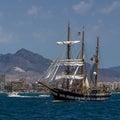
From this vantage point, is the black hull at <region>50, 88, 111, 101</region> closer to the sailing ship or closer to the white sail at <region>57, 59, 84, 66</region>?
the sailing ship

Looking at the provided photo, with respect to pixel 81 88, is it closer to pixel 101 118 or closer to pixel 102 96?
A: pixel 102 96

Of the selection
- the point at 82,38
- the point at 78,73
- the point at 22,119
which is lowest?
the point at 22,119

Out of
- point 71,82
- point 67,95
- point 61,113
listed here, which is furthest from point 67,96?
point 61,113

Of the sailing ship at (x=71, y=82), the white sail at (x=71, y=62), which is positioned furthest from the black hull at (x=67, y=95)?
the white sail at (x=71, y=62)

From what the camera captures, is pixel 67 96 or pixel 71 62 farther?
pixel 71 62

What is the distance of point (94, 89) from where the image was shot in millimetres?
160000

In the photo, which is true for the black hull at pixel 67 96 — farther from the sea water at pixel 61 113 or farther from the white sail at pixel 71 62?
the white sail at pixel 71 62

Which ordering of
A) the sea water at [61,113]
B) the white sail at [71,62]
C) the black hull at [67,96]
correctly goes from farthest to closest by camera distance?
the white sail at [71,62]
the black hull at [67,96]
the sea water at [61,113]

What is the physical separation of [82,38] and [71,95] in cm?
2017

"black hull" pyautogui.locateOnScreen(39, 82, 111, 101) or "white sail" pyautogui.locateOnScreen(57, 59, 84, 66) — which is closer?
"black hull" pyautogui.locateOnScreen(39, 82, 111, 101)

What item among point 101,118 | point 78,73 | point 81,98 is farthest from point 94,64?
point 101,118

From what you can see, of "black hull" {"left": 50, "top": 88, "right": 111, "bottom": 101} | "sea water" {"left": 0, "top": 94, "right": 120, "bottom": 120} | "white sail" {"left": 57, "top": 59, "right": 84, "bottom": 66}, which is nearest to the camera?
"sea water" {"left": 0, "top": 94, "right": 120, "bottom": 120}

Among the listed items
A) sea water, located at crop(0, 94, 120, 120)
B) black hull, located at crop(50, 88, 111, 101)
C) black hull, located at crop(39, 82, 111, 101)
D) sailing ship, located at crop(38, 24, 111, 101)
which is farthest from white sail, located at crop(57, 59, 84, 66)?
sea water, located at crop(0, 94, 120, 120)

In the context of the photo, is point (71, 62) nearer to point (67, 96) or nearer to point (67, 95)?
point (67, 95)
